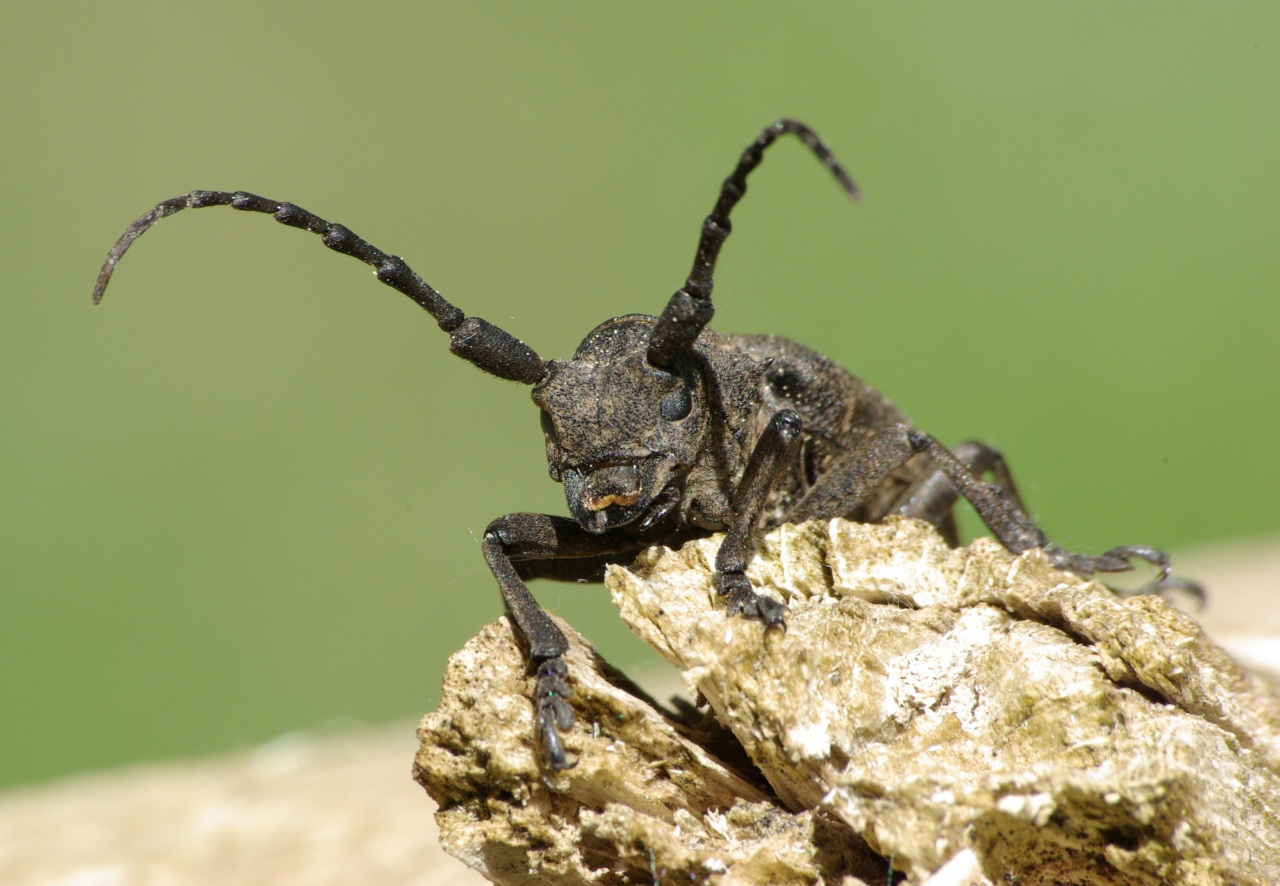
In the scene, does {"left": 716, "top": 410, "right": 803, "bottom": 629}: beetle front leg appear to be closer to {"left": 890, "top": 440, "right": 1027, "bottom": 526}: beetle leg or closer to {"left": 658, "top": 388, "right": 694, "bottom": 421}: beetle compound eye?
{"left": 658, "top": 388, "right": 694, "bottom": 421}: beetle compound eye

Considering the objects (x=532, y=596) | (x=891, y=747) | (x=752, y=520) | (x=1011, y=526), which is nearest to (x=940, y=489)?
(x=1011, y=526)

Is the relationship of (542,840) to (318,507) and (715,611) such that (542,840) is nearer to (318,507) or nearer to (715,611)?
(715,611)

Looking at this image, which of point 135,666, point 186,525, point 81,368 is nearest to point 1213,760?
point 135,666

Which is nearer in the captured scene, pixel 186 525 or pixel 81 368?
pixel 186 525

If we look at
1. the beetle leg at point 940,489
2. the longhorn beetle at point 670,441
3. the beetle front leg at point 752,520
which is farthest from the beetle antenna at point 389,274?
the beetle leg at point 940,489

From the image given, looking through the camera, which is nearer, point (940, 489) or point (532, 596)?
point (532, 596)

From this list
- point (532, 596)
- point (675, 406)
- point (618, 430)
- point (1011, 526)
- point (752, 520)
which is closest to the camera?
point (532, 596)

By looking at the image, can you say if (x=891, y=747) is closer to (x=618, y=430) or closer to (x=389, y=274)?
(x=618, y=430)

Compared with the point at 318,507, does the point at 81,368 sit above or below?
above
